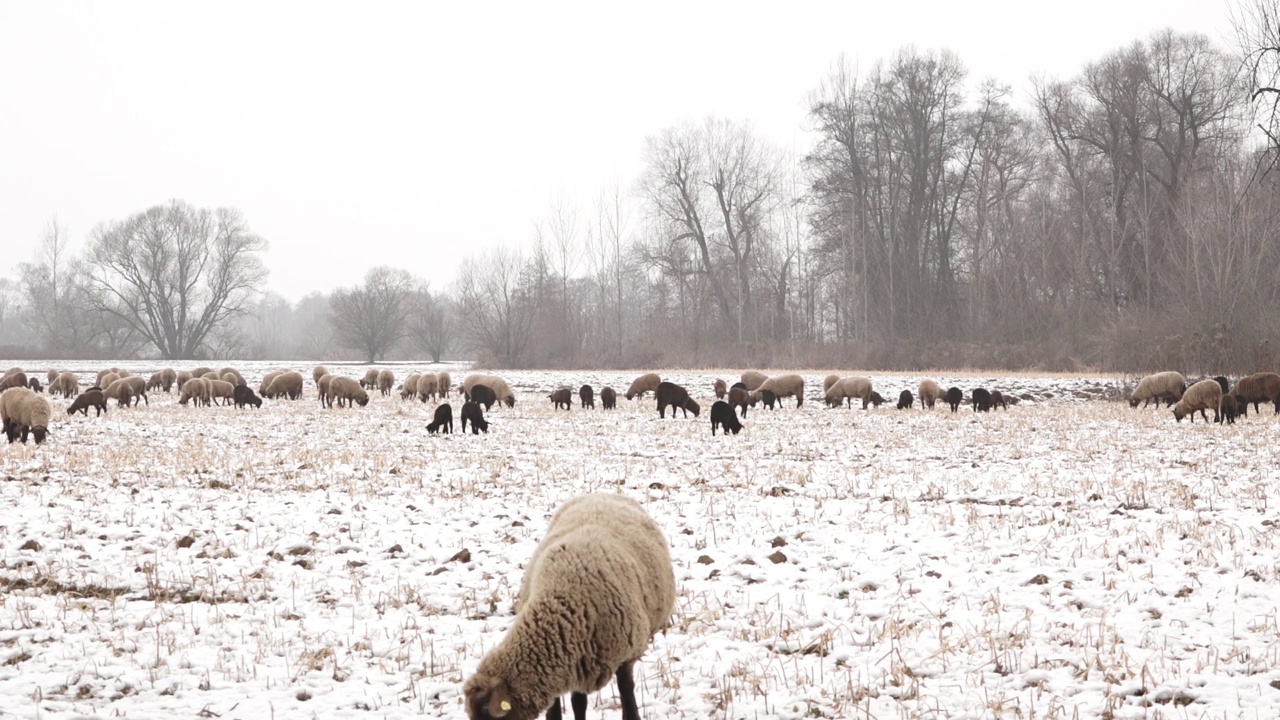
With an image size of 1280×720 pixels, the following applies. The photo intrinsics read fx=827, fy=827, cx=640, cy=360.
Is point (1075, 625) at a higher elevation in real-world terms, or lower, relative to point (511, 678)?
lower

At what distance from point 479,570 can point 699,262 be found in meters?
51.8

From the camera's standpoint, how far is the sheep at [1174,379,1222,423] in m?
19.5

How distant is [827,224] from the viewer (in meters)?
50.4

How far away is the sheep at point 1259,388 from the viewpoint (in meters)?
20.4

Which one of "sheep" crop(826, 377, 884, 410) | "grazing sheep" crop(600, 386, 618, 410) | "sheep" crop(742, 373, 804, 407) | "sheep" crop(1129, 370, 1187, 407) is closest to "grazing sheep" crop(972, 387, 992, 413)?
"sheep" crop(826, 377, 884, 410)

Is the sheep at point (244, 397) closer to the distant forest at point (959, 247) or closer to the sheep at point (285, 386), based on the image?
the sheep at point (285, 386)

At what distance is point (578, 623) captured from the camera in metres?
4.02

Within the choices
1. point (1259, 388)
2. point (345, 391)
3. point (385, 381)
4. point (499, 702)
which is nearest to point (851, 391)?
point (1259, 388)

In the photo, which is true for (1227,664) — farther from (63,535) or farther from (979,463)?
(63,535)

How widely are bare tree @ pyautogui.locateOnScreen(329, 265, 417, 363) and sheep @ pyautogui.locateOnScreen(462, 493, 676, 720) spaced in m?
83.4

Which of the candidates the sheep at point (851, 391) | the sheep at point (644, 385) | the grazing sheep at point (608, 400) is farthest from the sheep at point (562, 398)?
the sheep at point (851, 391)

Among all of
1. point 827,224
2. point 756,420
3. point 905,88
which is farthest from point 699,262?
point 756,420

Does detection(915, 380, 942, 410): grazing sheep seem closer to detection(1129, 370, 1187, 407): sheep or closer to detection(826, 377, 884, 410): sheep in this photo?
detection(826, 377, 884, 410): sheep

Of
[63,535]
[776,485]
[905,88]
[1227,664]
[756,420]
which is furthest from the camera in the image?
[905,88]
